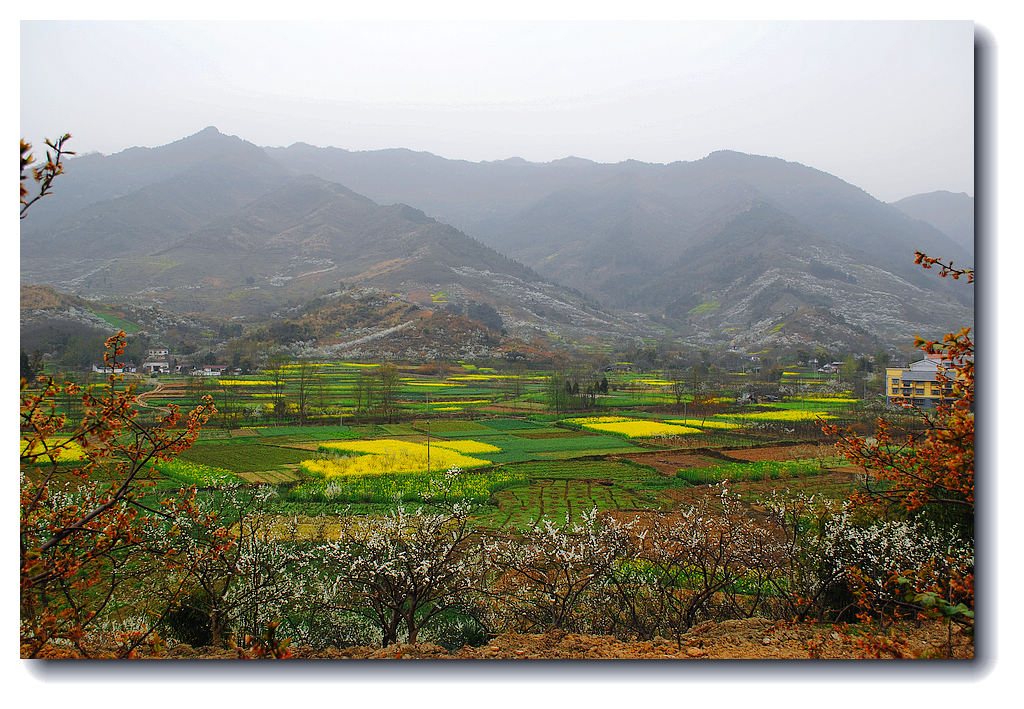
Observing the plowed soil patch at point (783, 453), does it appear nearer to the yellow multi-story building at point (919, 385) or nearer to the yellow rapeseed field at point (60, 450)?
the yellow multi-story building at point (919, 385)

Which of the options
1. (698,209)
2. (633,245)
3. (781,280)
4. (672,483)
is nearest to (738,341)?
(781,280)

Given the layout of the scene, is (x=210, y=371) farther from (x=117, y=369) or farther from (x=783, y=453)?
(x=783, y=453)

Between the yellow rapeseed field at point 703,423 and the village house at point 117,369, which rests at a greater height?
the village house at point 117,369

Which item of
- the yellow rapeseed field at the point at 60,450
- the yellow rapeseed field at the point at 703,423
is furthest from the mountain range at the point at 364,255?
the yellow rapeseed field at the point at 60,450

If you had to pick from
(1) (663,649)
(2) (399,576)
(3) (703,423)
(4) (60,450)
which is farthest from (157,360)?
(3) (703,423)

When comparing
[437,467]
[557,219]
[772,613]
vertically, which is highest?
[557,219]

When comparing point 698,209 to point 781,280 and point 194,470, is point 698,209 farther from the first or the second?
point 194,470
